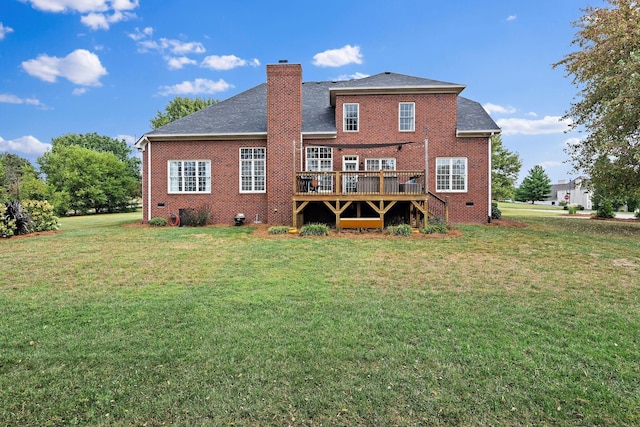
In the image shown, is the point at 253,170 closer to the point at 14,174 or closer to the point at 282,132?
the point at 282,132

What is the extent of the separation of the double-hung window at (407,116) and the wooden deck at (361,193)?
3.00m

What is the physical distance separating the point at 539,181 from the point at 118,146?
76.4 m

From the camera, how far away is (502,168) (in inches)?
1319

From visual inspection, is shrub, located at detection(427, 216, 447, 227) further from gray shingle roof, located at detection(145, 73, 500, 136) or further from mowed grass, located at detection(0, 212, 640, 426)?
mowed grass, located at detection(0, 212, 640, 426)

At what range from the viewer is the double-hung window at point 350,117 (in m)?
15.4

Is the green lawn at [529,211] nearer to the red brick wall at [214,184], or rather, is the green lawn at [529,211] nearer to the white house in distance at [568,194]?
the white house in distance at [568,194]

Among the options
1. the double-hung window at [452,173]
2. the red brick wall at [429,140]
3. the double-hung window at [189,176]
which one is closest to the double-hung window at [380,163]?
the red brick wall at [429,140]

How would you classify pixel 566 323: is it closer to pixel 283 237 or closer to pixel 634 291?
pixel 634 291

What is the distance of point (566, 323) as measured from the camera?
4.29 metres

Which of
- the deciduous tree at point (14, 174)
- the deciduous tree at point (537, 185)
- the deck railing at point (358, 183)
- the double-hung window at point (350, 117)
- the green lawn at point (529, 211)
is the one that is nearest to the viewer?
the deck railing at point (358, 183)

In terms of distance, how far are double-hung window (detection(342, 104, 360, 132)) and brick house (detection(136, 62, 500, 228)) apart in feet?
0.16

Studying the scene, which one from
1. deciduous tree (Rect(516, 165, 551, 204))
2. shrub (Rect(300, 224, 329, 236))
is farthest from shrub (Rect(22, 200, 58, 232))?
deciduous tree (Rect(516, 165, 551, 204))

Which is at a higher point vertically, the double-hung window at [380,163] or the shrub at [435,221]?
the double-hung window at [380,163]

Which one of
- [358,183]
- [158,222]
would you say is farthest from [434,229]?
[158,222]
